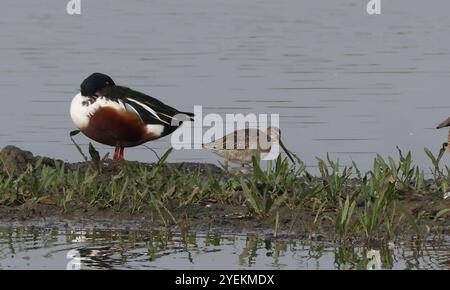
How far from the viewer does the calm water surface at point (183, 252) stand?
9.02 metres

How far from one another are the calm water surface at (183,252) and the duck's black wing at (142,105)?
9.58 feet

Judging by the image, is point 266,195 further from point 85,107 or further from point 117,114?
point 85,107

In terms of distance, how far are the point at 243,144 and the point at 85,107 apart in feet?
5.28

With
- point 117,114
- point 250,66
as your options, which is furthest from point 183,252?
point 250,66

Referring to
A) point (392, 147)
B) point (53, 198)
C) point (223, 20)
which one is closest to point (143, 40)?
point (223, 20)

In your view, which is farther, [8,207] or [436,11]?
[436,11]

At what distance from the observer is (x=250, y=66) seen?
20.3 m

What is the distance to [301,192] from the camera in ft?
34.4

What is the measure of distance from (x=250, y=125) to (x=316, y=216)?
4936 mm

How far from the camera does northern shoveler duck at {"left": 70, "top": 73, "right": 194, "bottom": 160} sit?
12945mm

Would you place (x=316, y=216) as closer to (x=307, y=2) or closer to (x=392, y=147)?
(x=392, y=147)

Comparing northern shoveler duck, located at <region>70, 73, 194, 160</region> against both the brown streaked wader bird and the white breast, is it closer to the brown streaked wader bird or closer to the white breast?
the white breast

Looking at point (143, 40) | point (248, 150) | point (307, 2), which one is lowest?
point (248, 150)

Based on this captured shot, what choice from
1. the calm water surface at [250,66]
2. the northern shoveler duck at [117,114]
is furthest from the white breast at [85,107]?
the calm water surface at [250,66]
